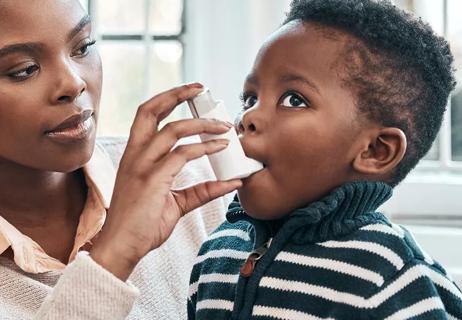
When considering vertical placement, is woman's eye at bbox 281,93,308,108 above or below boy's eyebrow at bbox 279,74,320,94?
below

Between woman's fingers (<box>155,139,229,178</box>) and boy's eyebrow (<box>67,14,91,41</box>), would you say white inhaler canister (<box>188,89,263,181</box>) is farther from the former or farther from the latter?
boy's eyebrow (<box>67,14,91,41</box>)

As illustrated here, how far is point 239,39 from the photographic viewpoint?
1.57 meters

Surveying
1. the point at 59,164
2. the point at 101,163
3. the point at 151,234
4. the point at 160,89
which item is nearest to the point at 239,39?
the point at 160,89

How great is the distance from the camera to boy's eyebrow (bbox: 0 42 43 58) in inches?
41.3

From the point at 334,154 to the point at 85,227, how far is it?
16.8 inches

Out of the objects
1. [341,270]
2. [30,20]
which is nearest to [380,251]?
[341,270]

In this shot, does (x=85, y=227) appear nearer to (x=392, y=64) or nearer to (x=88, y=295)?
(x=88, y=295)

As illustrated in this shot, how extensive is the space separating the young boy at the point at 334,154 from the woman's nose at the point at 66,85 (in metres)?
0.24

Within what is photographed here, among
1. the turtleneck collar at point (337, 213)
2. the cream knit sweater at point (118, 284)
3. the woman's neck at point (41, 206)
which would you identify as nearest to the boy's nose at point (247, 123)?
the turtleneck collar at point (337, 213)

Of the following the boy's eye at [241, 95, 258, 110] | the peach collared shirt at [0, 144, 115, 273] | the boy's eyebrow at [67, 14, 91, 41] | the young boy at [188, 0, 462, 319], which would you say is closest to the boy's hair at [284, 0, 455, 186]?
the young boy at [188, 0, 462, 319]

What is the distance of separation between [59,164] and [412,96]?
0.47 m

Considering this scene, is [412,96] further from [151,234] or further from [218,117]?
[151,234]

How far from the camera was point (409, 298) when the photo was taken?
0.91 metres

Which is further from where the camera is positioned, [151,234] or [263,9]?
[263,9]
